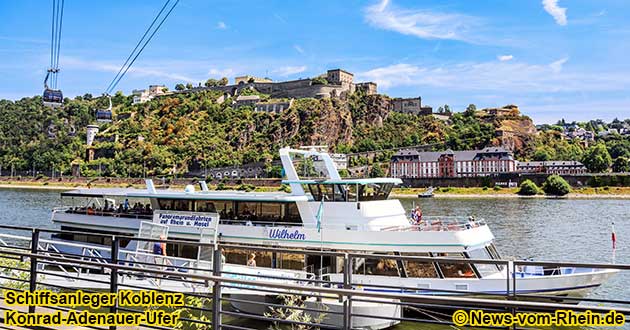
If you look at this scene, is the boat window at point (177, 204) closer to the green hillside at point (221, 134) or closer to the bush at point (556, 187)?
the bush at point (556, 187)

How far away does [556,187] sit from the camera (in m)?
91.6

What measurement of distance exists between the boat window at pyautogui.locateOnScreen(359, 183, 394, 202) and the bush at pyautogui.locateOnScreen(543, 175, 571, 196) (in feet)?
277

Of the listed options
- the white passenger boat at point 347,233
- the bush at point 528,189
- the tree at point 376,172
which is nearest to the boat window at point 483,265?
the white passenger boat at point 347,233

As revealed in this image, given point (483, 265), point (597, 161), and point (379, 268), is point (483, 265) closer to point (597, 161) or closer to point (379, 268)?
point (379, 268)

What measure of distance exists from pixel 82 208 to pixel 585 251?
27091 mm

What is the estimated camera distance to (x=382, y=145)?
152 meters

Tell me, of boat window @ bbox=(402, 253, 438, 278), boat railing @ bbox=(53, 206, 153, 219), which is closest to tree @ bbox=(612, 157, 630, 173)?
boat window @ bbox=(402, 253, 438, 278)

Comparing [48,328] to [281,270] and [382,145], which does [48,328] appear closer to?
[281,270]

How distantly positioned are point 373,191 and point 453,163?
113 metres

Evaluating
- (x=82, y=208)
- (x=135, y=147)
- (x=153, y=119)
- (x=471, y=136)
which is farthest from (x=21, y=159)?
(x=82, y=208)

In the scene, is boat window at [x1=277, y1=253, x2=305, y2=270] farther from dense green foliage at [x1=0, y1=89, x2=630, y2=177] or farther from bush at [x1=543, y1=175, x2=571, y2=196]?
dense green foliage at [x1=0, y1=89, x2=630, y2=177]

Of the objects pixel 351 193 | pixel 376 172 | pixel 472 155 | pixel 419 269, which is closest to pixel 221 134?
pixel 376 172

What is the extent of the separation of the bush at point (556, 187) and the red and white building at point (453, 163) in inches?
1044

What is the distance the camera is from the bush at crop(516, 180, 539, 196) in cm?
9269
